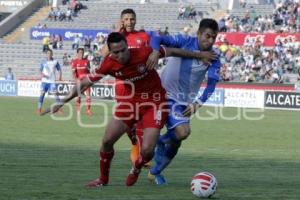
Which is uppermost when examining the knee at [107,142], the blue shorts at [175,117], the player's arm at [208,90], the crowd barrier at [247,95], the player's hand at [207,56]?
the player's hand at [207,56]

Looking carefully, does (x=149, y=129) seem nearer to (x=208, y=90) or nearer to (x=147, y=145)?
(x=147, y=145)

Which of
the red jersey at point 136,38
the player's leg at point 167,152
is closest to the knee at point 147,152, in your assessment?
the player's leg at point 167,152

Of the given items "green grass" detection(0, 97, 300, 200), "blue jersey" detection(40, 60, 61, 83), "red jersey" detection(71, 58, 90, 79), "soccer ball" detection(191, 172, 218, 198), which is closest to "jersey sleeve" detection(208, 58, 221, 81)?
"green grass" detection(0, 97, 300, 200)

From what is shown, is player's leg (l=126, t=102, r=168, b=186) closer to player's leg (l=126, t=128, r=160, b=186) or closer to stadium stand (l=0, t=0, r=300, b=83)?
player's leg (l=126, t=128, r=160, b=186)

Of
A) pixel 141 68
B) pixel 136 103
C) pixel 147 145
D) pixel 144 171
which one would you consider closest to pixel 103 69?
pixel 141 68

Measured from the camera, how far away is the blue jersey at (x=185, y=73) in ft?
40.3

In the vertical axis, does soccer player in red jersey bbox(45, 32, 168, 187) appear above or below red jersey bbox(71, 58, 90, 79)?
above

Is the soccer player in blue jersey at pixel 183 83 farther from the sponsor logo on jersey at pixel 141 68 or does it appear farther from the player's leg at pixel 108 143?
the player's leg at pixel 108 143

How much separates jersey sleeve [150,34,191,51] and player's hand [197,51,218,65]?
32 centimetres

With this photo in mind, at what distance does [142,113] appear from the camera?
1176 cm

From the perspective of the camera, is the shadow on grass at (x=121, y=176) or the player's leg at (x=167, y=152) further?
the player's leg at (x=167, y=152)

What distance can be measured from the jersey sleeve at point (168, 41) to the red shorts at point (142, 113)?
790 mm

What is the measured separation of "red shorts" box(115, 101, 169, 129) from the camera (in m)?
11.7

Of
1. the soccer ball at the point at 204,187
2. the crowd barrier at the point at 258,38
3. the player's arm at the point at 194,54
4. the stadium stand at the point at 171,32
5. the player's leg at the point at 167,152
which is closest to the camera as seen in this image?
the soccer ball at the point at 204,187
